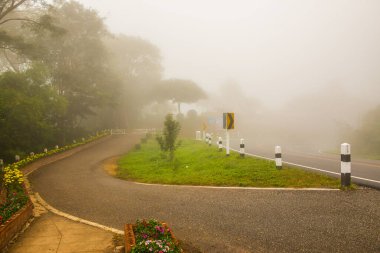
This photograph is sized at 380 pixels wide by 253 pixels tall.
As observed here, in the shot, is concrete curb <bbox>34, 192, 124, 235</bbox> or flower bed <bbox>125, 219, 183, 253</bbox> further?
concrete curb <bbox>34, 192, 124, 235</bbox>

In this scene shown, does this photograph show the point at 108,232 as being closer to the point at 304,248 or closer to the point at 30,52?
the point at 304,248

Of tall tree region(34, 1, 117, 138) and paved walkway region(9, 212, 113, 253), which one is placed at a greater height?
tall tree region(34, 1, 117, 138)

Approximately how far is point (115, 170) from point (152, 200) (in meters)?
9.63

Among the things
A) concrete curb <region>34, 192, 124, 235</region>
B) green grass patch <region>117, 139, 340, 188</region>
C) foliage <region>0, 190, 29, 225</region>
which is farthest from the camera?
green grass patch <region>117, 139, 340, 188</region>

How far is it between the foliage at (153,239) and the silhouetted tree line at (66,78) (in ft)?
55.8

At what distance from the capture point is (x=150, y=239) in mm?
5211

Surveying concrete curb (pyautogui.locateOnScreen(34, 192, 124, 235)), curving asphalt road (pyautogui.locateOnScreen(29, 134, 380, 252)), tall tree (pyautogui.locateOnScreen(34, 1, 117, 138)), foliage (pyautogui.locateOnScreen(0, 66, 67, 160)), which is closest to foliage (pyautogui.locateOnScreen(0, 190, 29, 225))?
concrete curb (pyautogui.locateOnScreen(34, 192, 124, 235))

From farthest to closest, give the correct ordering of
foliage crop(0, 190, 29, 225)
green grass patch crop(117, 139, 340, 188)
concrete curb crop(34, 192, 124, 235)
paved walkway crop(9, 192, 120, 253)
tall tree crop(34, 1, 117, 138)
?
tall tree crop(34, 1, 117, 138) < green grass patch crop(117, 139, 340, 188) < foliage crop(0, 190, 29, 225) < concrete curb crop(34, 192, 124, 235) < paved walkway crop(9, 192, 120, 253)

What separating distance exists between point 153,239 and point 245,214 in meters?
2.51

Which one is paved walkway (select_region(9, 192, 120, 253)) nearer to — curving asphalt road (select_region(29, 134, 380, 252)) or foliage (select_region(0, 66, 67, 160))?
curving asphalt road (select_region(29, 134, 380, 252))

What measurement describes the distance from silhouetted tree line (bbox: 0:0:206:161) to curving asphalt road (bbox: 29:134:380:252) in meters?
13.3

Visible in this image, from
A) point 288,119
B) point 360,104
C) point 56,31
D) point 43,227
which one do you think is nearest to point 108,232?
point 43,227

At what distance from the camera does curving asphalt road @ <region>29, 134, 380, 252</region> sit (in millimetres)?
5480

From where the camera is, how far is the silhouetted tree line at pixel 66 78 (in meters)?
25.0
